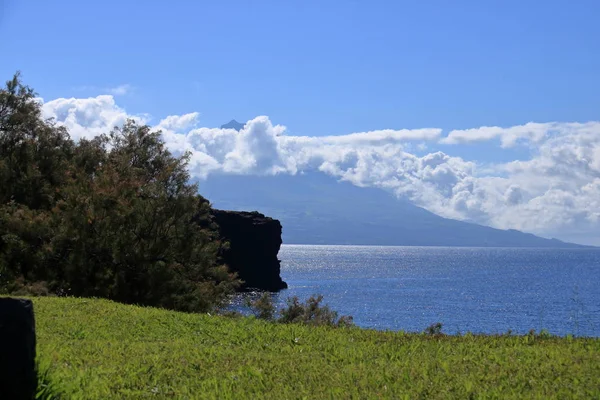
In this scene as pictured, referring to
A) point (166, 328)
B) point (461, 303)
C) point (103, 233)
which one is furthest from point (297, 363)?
point (461, 303)

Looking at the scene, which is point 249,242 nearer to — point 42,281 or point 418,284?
point 418,284

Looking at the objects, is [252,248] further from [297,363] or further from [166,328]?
[297,363]

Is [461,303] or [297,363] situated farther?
[461,303]

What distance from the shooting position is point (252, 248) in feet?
443

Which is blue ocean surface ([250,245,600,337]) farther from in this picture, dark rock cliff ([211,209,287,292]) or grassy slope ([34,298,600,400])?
grassy slope ([34,298,600,400])

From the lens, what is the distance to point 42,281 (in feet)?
95.7

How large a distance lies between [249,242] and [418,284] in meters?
38.8

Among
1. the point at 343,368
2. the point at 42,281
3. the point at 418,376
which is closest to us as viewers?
the point at 418,376

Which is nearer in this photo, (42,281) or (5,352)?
(5,352)

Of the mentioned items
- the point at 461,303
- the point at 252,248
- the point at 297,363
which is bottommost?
the point at 461,303

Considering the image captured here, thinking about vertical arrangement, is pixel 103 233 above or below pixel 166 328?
above

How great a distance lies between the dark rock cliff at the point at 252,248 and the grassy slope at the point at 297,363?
114360 millimetres

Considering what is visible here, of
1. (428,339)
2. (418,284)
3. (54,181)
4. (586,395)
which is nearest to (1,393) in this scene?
(586,395)

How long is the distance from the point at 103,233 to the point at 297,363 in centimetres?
2195
